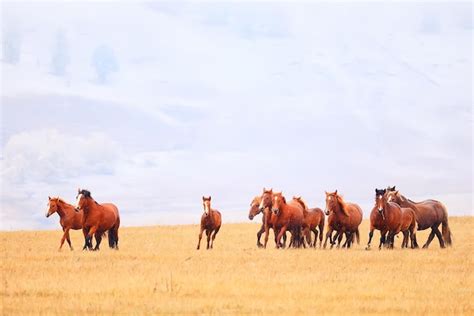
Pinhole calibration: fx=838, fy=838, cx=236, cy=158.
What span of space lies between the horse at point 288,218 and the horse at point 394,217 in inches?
124

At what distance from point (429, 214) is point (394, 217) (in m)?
3.90

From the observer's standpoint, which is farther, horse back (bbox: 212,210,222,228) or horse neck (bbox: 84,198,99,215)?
horse back (bbox: 212,210,222,228)

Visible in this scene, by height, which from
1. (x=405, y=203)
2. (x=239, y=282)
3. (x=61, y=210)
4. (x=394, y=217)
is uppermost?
(x=405, y=203)

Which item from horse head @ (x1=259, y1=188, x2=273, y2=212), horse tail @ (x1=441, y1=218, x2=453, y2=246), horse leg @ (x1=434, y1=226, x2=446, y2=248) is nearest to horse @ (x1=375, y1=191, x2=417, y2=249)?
horse leg @ (x1=434, y1=226, x2=446, y2=248)

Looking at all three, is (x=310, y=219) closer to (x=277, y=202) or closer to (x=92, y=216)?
(x=277, y=202)

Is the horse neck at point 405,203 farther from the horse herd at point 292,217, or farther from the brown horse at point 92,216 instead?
the brown horse at point 92,216

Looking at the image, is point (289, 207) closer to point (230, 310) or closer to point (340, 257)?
point (340, 257)

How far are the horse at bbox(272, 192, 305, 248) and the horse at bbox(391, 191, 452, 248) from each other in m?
3.97

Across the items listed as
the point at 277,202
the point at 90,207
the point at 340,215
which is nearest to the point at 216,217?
the point at 277,202

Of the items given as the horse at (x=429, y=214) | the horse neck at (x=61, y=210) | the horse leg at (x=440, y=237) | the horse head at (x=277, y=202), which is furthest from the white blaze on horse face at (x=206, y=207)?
the horse leg at (x=440, y=237)

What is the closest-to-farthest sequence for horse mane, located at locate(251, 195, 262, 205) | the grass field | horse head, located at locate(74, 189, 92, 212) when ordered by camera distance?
the grass field, horse head, located at locate(74, 189, 92, 212), horse mane, located at locate(251, 195, 262, 205)

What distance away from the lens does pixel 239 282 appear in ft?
60.4

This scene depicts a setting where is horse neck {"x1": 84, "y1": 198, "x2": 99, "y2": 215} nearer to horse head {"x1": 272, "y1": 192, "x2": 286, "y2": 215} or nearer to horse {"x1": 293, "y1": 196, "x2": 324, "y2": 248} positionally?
horse head {"x1": 272, "y1": 192, "x2": 286, "y2": 215}

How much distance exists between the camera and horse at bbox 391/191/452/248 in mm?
31953
